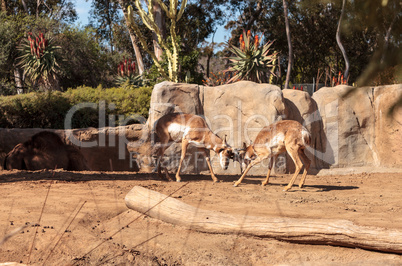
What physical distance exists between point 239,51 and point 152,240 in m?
11.7

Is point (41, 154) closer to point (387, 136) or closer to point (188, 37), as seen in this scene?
point (387, 136)

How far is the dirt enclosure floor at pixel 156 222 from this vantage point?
491 centimetres

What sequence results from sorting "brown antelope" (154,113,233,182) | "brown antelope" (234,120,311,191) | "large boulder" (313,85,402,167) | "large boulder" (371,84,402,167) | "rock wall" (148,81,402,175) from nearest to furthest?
"brown antelope" (234,120,311,191), "brown antelope" (154,113,233,182), "rock wall" (148,81,402,175), "large boulder" (371,84,402,167), "large boulder" (313,85,402,167)

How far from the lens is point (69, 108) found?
45.0 ft

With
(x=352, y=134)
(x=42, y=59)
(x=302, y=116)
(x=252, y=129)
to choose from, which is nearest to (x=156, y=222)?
(x=252, y=129)

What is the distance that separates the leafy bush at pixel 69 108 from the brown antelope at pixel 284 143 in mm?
5137

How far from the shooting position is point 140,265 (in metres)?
4.76

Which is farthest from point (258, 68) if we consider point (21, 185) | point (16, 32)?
point (16, 32)

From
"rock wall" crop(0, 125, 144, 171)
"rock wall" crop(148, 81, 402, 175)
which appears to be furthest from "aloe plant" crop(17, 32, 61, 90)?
"rock wall" crop(148, 81, 402, 175)

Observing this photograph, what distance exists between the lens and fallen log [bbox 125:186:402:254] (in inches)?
189

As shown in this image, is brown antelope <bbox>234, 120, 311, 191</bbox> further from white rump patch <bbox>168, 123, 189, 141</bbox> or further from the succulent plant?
the succulent plant

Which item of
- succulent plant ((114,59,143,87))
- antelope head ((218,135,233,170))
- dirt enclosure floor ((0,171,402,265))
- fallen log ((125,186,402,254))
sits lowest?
dirt enclosure floor ((0,171,402,265))

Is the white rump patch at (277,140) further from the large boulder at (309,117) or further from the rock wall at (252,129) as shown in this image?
the large boulder at (309,117)

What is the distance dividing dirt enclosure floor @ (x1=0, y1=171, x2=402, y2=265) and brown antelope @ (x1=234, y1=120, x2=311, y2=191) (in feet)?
1.77
